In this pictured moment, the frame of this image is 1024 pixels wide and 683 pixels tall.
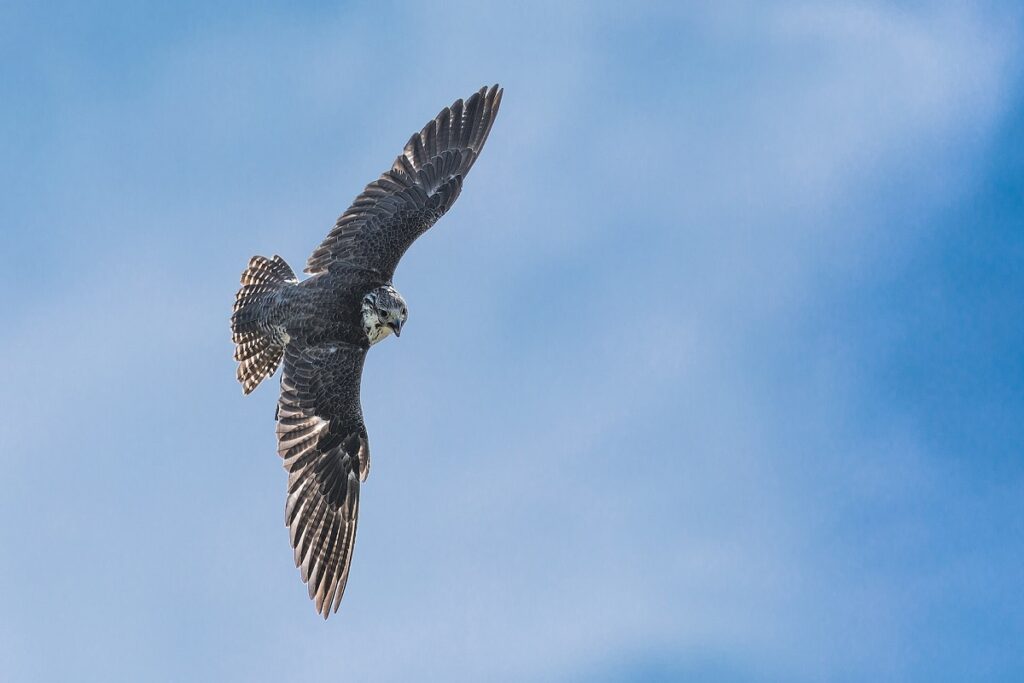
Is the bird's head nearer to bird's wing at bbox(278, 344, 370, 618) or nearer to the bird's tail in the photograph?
bird's wing at bbox(278, 344, 370, 618)

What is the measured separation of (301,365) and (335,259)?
1833mm

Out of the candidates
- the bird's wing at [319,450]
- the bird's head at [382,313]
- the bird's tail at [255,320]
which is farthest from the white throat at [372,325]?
the bird's tail at [255,320]

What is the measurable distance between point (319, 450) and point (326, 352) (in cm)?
137

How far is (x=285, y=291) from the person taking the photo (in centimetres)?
2064

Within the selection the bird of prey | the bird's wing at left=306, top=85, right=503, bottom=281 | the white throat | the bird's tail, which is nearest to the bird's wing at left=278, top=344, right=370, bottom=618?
the bird of prey

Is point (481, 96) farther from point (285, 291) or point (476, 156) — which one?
point (285, 291)

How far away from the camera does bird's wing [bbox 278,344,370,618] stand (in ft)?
64.7

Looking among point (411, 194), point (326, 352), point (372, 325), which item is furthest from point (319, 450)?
point (411, 194)

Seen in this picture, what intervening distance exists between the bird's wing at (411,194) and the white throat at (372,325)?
986 mm

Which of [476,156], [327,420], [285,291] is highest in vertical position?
[476,156]

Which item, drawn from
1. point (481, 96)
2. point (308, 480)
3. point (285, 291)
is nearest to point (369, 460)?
point (308, 480)

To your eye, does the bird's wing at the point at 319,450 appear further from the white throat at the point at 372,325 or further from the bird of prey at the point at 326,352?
→ the white throat at the point at 372,325

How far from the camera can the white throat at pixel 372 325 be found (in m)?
19.8

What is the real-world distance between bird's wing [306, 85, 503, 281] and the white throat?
986 mm
